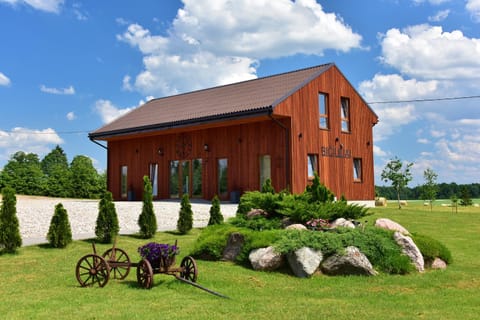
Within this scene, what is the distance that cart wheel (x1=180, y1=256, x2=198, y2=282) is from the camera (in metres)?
6.81

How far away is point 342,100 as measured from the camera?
2214cm

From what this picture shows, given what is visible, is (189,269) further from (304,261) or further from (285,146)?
(285,146)

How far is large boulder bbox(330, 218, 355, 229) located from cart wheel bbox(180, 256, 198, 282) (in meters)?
3.17

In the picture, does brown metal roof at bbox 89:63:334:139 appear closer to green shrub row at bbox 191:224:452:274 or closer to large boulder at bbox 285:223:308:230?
large boulder at bbox 285:223:308:230

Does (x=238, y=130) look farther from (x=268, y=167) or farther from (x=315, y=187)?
(x=315, y=187)

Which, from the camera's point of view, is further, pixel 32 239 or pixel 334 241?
pixel 32 239

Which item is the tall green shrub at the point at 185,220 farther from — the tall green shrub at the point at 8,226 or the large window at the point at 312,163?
the large window at the point at 312,163

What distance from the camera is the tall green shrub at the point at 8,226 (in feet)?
31.0

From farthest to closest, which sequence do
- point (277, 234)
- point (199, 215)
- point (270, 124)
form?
1. point (270, 124)
2. point (199, 215)
3. point (277, 234)

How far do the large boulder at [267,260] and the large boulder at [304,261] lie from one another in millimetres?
218

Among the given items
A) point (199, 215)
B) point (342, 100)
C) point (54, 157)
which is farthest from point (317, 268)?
point (54, 157)

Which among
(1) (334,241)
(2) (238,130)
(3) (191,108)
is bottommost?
(1) (334,241)

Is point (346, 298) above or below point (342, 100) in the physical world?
below

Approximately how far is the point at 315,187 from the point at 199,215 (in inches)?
234
